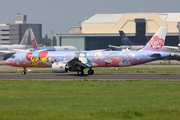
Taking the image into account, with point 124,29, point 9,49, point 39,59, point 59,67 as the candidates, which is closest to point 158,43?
point 59,67

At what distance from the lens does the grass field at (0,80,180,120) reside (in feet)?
76.3

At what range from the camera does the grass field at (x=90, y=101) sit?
76.3ft

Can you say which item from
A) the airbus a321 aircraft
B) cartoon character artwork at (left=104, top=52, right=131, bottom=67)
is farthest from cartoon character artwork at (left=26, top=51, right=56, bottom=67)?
cartoon character artwork at (left=104, top=52, right=131, bottom=67)

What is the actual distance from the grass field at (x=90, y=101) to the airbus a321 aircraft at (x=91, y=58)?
Result: 13.2 m

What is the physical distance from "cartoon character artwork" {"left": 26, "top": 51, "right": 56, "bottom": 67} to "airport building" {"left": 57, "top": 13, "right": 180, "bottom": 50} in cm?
9180

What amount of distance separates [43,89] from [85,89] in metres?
3.60

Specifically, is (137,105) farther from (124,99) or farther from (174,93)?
(174,93)

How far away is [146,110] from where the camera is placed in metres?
25.0

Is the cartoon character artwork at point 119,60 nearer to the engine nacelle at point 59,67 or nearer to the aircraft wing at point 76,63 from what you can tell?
the aircraft wing at point 76,63

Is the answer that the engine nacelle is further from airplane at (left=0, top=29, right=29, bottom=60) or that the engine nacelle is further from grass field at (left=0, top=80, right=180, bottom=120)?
airplane at (left=0, top=29, right=29, bottom=60)

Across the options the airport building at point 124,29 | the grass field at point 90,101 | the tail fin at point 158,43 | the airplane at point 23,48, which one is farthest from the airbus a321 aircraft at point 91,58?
the airport building at point 124,29

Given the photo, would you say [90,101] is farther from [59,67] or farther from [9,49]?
[9,49]

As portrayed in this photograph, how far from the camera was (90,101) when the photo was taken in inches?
1153

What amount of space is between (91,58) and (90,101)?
91.1 ft
